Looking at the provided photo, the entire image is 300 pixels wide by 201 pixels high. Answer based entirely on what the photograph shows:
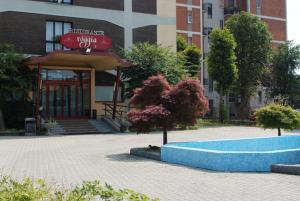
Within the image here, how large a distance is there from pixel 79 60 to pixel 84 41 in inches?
87.2

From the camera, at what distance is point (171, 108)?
16.4 m

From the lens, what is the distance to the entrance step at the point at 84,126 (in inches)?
1146

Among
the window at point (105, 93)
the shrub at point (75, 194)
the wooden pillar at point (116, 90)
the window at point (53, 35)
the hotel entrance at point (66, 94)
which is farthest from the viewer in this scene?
the window at point (105, 93)

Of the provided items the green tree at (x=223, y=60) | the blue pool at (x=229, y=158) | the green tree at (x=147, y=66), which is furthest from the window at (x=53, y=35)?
the blue pool at (x=229, y=158)

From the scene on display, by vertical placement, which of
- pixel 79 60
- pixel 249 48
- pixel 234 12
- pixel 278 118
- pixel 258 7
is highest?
pixel 258 7

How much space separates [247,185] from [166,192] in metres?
1.90

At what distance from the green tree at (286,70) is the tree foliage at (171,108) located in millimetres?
35833

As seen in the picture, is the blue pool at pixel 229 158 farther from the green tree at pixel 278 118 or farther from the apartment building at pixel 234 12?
the apartment building at pixel 234 12

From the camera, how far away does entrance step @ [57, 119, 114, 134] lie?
29.1 metres

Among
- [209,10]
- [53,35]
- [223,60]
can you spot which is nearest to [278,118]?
[53,35]

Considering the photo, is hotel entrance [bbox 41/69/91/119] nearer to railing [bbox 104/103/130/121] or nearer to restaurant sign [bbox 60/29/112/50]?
railing [bbox 104/103/130/121]

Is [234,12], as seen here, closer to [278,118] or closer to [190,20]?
[190,20]

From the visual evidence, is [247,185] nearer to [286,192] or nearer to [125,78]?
[286,192]

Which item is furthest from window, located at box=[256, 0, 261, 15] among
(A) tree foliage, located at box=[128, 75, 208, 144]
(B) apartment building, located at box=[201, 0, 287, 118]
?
(A) tree foliage, located at box=[128, 75, 208, 144]
